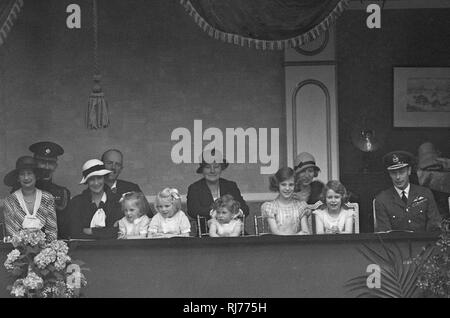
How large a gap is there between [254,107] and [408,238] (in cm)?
312

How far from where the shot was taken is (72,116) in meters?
13.2

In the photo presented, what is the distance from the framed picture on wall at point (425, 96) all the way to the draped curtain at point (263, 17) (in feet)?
8.18

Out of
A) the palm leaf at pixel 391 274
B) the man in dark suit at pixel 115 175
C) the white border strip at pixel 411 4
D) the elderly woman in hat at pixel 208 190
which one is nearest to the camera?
the palm leaf at pixel 391 274

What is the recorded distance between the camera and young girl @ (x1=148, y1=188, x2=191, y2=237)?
1103 centimetres

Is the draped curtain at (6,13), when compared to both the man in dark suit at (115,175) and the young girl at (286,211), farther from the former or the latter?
the young girl at (286,211)

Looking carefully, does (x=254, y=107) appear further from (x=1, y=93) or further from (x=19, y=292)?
(x=19, y=292)

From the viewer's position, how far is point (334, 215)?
11188 millimetres

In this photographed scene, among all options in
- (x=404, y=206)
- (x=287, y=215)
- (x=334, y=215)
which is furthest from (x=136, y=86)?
(x=404, y=206)

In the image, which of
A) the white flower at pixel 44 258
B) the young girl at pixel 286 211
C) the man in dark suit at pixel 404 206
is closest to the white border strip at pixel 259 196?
the young girl at pixel 286 211

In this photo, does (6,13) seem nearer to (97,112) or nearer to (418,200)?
(97,112)

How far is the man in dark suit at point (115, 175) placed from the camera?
39.6 feet

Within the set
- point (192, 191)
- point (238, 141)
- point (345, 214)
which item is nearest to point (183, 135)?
point (238, 141)

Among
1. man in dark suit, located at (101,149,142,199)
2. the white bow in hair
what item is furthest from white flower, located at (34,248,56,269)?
man in dark suit, located at (101,149,142,199)
